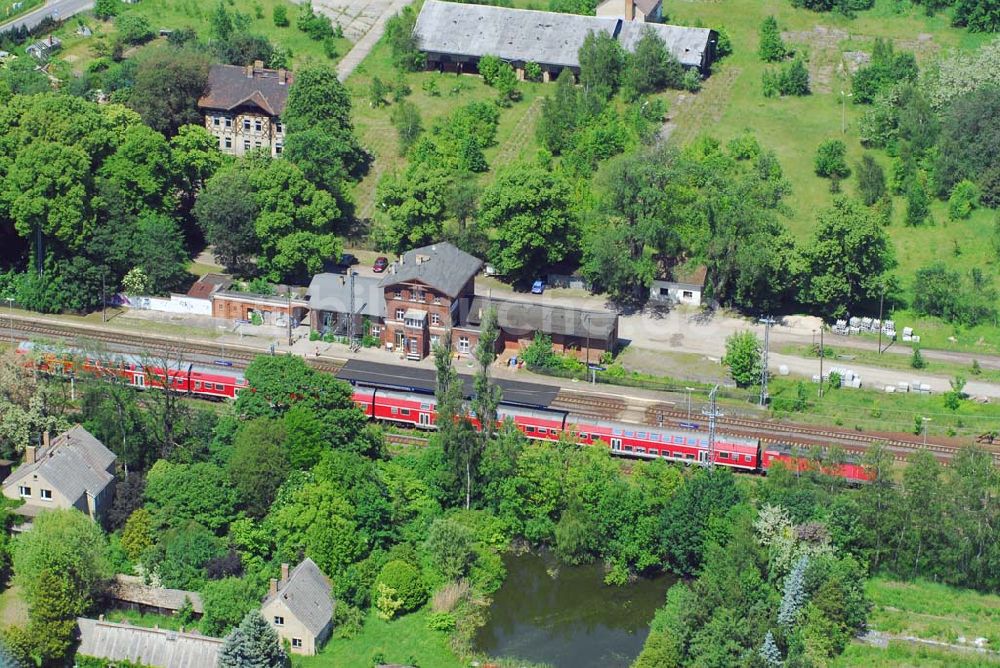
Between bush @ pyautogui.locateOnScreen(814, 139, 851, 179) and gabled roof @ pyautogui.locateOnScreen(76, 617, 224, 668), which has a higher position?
bush @ pyautogui.locateOnScreen(814, 139, 851, 179)

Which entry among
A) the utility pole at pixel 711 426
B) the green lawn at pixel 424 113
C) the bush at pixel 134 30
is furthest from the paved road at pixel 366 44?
the utility pole at pixel 711 426

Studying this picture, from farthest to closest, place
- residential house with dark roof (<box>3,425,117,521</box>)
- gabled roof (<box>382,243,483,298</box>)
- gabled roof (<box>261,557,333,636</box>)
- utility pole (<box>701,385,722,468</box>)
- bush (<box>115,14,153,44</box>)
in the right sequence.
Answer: bush (<box>115,14,153,44</box>), gabled roof (<box>382,243,483,298</box>), utility pole (<box>701,385,722,468</box>), residential house with dark roof (<box>3,425,117,521</box>), gabled roof (<box>261,557,333,636</box>)

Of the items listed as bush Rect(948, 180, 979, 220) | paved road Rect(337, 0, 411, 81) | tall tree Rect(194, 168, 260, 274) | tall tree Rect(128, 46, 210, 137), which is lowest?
tall tree Rect(194, 168, 260, 274)

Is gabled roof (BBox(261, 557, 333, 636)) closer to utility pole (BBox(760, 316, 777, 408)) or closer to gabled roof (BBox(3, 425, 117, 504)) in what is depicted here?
gabled roof (BBox(3, 425, 117, 504))

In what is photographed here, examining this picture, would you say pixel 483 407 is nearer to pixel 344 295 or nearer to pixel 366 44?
pixel 344 295

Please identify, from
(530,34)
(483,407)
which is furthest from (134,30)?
(483,407)

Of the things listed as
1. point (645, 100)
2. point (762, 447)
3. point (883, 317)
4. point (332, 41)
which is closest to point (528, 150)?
point (645, 100)

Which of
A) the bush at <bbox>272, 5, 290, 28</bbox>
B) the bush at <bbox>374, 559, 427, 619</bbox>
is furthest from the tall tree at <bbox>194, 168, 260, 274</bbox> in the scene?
the bush at <bbox>374, 559, 427, 619</bbox>
